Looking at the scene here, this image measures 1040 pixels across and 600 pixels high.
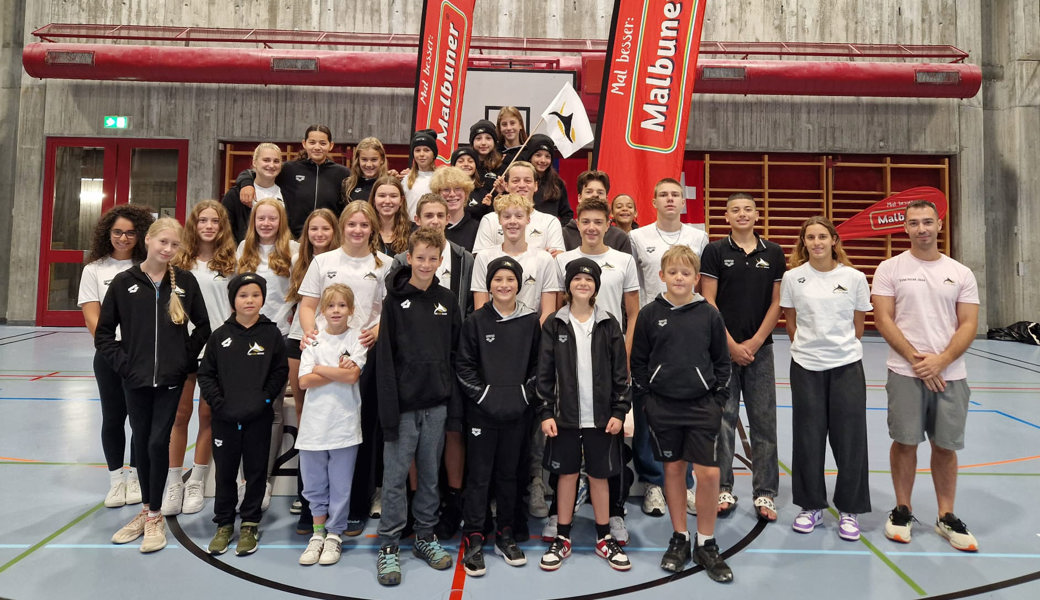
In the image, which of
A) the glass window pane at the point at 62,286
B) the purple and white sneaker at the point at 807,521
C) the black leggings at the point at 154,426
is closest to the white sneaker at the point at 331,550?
the black leggings at the point at 154,426

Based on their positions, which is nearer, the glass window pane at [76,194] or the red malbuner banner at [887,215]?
the red malbuner banner at [887,215]

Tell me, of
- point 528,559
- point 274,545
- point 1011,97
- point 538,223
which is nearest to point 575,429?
point 528,559

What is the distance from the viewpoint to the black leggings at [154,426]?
3.03 meters

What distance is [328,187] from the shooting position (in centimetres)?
444

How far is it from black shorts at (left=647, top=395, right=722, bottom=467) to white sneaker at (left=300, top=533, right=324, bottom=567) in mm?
1676

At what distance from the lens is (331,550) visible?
2.87 m

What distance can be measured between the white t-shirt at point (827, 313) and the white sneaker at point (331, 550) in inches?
99.8

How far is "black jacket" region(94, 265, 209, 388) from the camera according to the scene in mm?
2996

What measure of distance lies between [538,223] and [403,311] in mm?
1193

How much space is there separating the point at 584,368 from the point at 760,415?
1.28 m

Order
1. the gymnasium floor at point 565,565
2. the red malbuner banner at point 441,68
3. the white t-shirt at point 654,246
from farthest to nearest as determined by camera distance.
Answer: the red malbuner banner at point 441,68 < the white t-shirt at point 654,246 < the gymnasium floor at point 565,565

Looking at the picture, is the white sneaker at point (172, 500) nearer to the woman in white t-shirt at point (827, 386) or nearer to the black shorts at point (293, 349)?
the black shorts at point (293, 349)

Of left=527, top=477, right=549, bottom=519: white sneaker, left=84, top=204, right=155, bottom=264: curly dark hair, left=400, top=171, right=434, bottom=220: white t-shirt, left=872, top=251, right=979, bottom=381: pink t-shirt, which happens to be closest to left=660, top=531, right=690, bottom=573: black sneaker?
left=527, top=477, right=549, bottom=519: white sneaker

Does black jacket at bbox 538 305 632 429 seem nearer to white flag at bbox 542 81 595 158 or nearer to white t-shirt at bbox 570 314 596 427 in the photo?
white t-shirt at bbox 570 314 596 427
